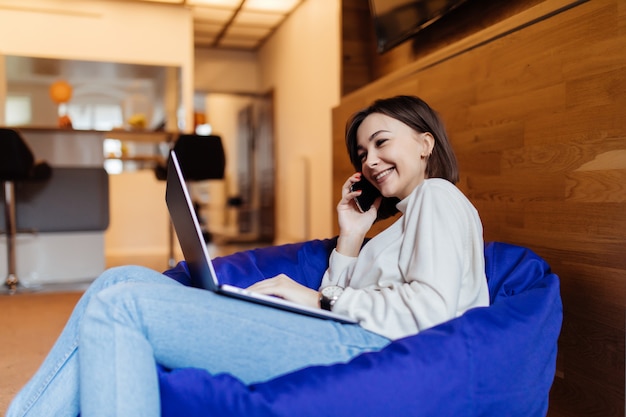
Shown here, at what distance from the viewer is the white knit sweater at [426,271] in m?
1.16

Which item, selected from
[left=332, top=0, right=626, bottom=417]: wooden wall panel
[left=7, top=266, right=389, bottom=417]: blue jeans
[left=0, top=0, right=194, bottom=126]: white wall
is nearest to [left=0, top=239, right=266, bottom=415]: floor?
[left=7, top=266, right=389, bottom=417]: blue jeans

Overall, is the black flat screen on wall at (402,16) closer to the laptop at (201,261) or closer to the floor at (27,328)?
the laptop at (201,261)

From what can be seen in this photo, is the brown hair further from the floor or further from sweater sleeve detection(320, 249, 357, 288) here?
the floor

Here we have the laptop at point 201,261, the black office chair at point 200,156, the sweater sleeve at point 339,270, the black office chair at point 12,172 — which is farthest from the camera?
the black office chair at point 200,156

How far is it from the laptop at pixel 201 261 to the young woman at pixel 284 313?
2 centimetres

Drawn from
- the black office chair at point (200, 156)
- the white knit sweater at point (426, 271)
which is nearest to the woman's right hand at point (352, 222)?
the white knit sweater at point (426, 271)

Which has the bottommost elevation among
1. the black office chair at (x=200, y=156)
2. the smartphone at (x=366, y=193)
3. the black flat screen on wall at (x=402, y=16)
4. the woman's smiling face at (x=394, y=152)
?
the smartphone at (x=366, y=193)

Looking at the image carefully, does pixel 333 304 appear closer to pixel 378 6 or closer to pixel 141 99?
pixel 378 6

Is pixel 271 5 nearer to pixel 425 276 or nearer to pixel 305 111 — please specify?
pixel 305 111

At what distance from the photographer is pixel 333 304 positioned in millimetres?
1246

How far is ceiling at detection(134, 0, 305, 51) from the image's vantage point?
6207 mm

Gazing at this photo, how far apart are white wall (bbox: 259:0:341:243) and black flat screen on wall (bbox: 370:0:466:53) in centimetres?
160

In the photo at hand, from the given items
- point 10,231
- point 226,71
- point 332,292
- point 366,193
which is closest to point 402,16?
point 366,193

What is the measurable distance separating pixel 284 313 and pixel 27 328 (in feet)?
7.44
